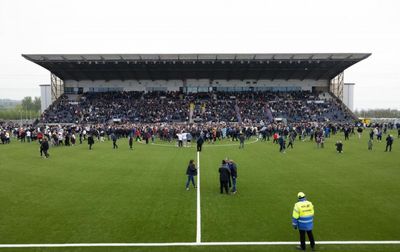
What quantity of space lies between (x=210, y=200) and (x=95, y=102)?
5849 centimetres

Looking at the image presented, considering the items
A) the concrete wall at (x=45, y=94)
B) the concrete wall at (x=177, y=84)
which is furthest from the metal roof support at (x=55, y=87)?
the concrete wall at (x=45, y=94)

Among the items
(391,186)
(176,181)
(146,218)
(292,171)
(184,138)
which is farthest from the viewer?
(184,138)

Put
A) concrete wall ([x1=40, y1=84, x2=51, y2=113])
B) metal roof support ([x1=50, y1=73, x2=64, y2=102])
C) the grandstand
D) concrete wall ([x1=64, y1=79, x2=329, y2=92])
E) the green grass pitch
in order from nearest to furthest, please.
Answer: the green grass pitch < the grandstand < metal roof support ([x1=50, y1=73, x2=64, y2=102]) < concrete wall ([x1=64, y1=79, x2=329, y2=92]) < concrete wall ([x1=40, y1=84, x2=51, y2=113])

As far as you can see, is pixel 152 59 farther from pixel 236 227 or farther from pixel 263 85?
pixel 236 227

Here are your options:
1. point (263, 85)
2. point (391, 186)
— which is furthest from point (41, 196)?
point (263, 85)

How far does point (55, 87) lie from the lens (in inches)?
2731

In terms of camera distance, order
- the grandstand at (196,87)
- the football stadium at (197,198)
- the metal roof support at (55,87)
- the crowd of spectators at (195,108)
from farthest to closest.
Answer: the metal roof support at (55,87)
the crowd of spectators at (195,108)
the grandstand at (196,87)
the football stadium at (197,198)

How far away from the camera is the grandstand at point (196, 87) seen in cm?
5891

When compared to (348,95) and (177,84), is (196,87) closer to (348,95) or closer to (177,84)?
(177,84)

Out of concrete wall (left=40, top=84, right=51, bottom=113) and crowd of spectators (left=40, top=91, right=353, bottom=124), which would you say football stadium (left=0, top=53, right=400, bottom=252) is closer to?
crowd of spectators (left=40, top=91, right=353, bottom=124)

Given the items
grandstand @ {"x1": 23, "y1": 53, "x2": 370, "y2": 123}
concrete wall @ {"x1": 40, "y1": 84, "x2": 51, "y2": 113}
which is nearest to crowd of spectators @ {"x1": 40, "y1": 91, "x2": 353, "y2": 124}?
grandstand @ {"x1": 23, "y1": 53, "x2": 370, "y2": 123}

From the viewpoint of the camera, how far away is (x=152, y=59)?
58.3 m

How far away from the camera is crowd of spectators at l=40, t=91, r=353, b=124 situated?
60.1 m

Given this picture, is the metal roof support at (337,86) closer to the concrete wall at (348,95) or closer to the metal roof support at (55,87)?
the concrete wall at (348,95)
